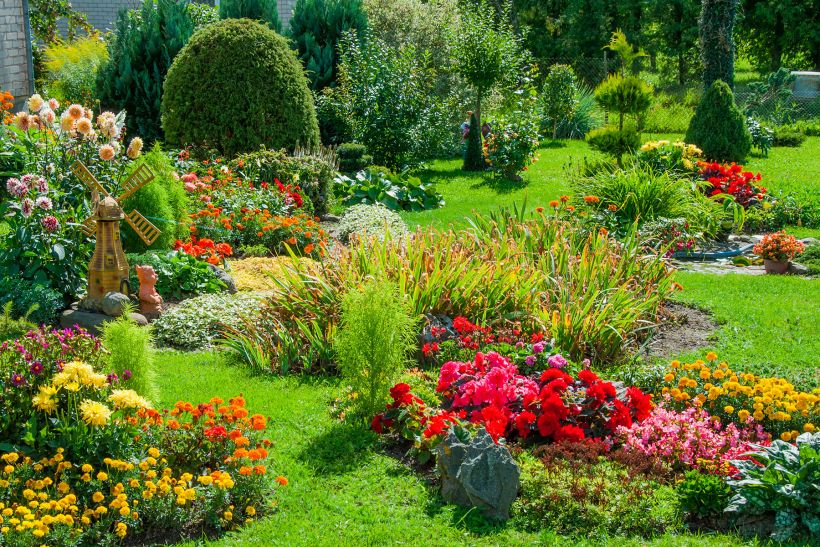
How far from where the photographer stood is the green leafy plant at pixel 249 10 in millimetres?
17531

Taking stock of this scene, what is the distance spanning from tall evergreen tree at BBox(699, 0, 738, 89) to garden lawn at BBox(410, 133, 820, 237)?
6.72ft

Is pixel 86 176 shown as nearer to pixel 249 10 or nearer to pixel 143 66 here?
pixel 143 66

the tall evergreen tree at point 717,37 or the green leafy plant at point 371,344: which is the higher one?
the tall evergreen tree at point 717,37

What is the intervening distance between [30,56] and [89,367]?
13.0 m

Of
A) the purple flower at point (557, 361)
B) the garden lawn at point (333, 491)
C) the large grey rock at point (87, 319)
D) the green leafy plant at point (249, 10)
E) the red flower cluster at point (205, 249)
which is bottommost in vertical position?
the garden lawn at point (333, 491)

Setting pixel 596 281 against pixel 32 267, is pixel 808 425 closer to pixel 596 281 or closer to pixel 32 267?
pixel 596 281

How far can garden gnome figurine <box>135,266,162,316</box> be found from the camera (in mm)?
7961

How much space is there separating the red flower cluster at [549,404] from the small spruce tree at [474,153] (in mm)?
11589

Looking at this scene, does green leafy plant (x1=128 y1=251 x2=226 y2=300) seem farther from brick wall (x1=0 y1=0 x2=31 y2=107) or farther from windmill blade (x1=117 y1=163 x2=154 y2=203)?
brick wall (x1=0 y1=0 x2=31 y2=107)

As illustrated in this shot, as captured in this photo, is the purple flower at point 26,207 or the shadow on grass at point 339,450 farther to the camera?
the purple flower at point 26,207

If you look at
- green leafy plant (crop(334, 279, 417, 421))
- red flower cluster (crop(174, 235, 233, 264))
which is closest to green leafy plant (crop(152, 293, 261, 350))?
red flower cluster (crop(174, 235, 233, 264))

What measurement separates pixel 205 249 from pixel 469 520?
546 cm

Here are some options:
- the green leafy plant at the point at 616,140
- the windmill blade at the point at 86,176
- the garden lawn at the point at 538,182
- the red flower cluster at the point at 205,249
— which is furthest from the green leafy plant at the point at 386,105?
the windmill blade at the point at 86,176

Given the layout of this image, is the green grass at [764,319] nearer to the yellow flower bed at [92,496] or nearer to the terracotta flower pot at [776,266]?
the terracotta flower pot at [776,266]
